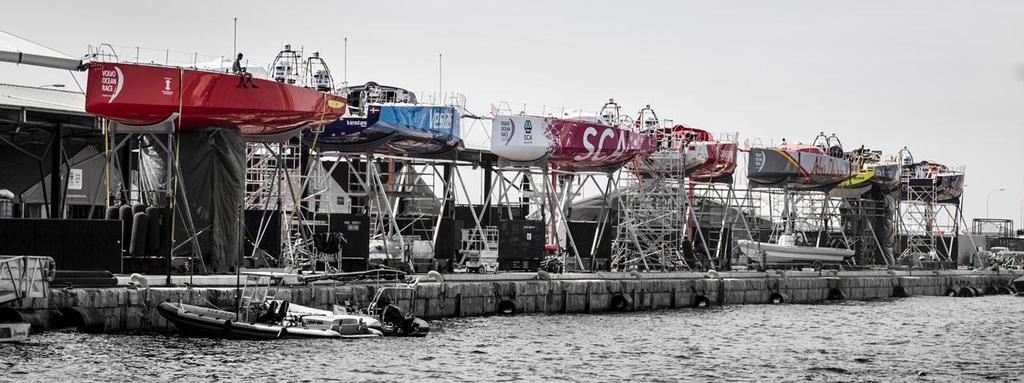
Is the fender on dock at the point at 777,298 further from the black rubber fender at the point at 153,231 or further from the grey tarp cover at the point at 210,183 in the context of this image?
the black rubber fender at the point at 153,231

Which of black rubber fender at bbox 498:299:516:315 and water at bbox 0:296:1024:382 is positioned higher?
black rubber fender at bbox 498:299:516:315

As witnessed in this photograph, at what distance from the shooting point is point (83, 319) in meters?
50.2

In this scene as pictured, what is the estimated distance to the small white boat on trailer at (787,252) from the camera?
4252 inches

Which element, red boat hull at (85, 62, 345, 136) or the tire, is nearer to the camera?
red boat hull at (85, 62, 345, 136)

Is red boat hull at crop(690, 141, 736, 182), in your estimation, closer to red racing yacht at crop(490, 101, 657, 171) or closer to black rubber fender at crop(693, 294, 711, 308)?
red racing yacht at crop(490, 101, 657, 171)

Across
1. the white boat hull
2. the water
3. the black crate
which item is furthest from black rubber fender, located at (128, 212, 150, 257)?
the white boat hull

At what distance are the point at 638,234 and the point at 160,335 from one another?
44.3 m

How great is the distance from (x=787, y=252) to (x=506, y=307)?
142 ft

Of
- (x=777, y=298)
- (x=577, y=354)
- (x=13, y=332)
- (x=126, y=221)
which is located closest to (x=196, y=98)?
(x=126, y=221)

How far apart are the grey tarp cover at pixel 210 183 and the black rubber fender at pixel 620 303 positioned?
2008cm

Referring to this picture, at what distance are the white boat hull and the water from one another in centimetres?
3157

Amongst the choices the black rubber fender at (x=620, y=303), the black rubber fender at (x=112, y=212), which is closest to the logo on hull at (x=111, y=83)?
the black rubber fender at (x=112, y=212)

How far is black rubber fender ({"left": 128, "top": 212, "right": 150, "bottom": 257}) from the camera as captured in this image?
61781 millimetres

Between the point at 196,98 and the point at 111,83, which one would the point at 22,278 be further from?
the point at 196,98
